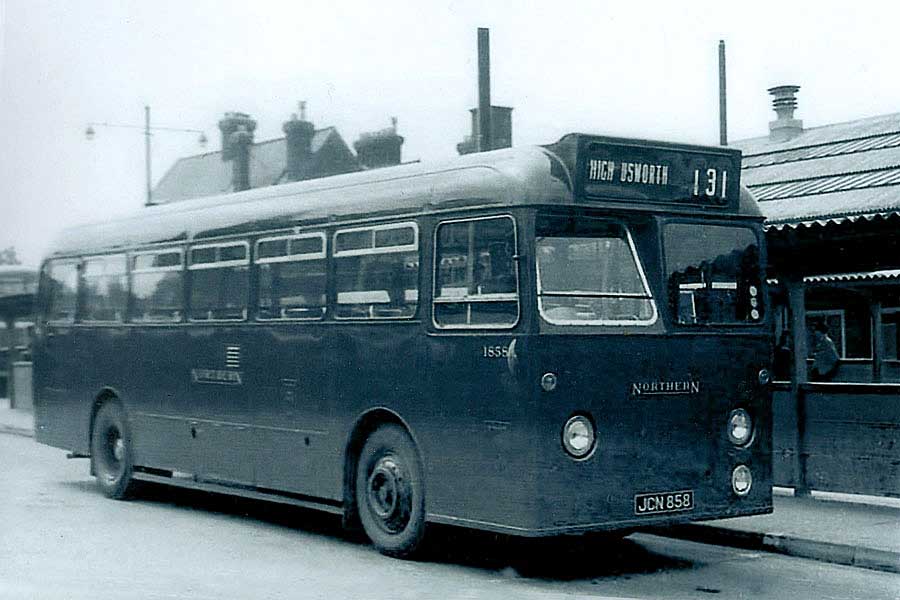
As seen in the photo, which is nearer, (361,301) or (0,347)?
(361,301)

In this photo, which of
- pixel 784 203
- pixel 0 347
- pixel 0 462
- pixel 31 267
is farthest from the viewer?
pixel 0 347

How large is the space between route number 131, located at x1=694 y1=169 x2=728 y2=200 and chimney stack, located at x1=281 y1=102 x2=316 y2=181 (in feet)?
141

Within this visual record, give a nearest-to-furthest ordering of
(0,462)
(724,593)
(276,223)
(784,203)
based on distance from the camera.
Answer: (724,593), (276,223), (784,203), (0,462)

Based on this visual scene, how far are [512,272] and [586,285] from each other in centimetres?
51

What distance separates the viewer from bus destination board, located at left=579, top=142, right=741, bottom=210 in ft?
29.6

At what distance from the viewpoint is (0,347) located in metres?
35.5

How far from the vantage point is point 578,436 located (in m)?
8.77

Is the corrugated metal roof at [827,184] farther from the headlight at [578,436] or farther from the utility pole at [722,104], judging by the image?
the utility pole at [722,104]

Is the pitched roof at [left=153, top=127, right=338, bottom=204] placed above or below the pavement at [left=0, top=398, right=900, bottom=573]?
above

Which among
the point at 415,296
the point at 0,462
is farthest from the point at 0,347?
the point at 415,296

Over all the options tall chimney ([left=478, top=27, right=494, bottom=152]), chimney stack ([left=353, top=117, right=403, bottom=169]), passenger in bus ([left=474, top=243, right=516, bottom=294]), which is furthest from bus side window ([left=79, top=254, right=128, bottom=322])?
chimney stack ([left=353, top=117, right=403, bottom=169])

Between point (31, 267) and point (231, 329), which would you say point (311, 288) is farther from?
point (31, 267)

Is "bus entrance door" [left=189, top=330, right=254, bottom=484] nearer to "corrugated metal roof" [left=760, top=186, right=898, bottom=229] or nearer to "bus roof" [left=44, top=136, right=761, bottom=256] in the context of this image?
"bus roof" [left=44, top=136, right=761, bottom=256]

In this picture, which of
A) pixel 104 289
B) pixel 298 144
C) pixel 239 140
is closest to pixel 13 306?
pixel 104 289
